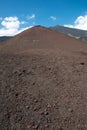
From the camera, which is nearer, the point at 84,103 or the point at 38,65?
the point at 84,103

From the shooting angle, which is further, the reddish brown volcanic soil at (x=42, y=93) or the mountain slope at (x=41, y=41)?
the mountain slope at (x=41, y=41)

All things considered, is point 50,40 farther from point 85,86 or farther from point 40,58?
point 85,86

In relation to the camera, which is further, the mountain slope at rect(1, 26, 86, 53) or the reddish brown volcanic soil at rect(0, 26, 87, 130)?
the mountain slope at rect(1, 26, 86, 53)

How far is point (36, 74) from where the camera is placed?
10.6m

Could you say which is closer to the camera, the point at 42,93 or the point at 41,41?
the point at 42,93

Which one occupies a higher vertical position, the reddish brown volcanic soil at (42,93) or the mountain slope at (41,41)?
the mountain slope at (41,41)

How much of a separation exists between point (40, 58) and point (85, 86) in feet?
11.8

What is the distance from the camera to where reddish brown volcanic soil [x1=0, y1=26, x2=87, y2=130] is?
7.63 metres

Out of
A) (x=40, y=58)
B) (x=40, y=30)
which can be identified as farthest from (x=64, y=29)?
(x=40, y=58)

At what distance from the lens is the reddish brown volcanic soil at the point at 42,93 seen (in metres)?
7.63

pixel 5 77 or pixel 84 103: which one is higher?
pixel 5 77

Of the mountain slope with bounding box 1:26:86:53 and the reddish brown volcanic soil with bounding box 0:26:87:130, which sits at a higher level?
the mountain slope with bounding box 1:26:86:53

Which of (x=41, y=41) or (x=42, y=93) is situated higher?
(x=41, y=41)

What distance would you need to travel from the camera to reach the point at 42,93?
9172 mm
